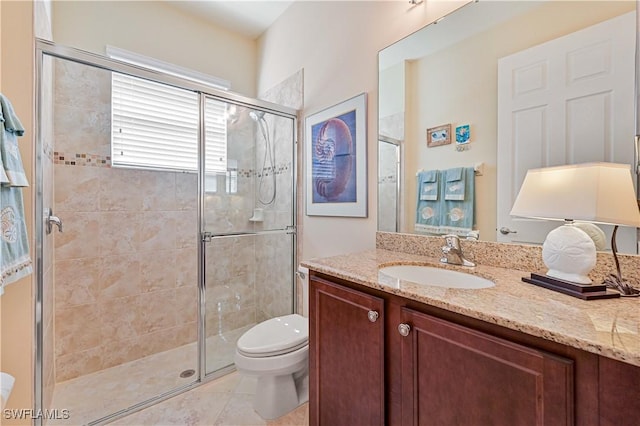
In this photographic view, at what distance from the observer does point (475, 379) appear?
72cm

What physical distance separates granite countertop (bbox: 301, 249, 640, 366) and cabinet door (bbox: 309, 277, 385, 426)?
0.12m

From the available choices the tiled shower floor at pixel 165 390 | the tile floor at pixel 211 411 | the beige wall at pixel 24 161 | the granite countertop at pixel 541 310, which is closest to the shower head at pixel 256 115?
the beige wall at pixel 24 161

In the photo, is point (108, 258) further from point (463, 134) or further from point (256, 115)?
point (463, 134)

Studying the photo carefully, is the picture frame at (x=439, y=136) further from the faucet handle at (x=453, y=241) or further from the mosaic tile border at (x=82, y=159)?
the mosaic tile border at (x=82, y=159)

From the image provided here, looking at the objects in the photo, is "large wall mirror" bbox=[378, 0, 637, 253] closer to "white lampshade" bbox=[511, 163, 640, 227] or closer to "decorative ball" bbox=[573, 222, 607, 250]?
"decorative ball" bbox=[573, 222, 607, 250]

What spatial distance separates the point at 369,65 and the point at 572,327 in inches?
63.6

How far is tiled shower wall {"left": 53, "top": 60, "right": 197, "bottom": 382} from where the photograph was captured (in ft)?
6.25

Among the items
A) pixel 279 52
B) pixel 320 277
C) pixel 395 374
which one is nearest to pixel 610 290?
pixel 395 374

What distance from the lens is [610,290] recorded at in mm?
819

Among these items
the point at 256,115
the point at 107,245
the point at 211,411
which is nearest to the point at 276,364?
the point at 211,411

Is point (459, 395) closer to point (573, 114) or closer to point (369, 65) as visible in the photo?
point (573, 114)

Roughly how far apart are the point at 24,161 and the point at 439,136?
1923 millimetres

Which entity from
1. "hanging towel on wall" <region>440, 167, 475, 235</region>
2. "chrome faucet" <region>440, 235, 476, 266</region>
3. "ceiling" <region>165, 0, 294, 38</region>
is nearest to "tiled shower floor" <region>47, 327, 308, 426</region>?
"chrome faucet" <region>440, 235, 476, 266</region>

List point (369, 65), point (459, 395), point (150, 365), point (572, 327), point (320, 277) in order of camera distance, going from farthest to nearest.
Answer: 1. point (150, 365)
2. point (369, 65)
3. point (320, 277)
4. point (459, 395)
5. point (572, 327)
